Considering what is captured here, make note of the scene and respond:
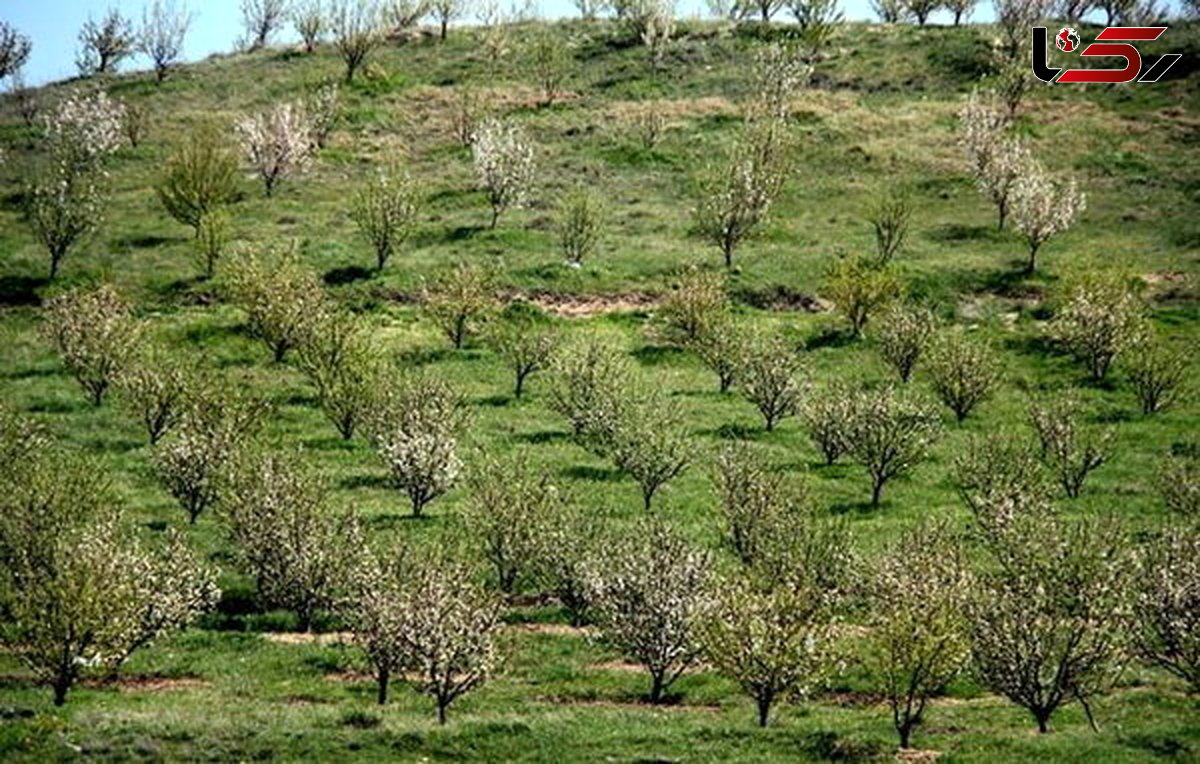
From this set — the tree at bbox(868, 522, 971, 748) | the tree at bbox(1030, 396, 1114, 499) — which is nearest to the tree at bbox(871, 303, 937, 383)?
the tree at bbox(1030, 396, 1114, 499)

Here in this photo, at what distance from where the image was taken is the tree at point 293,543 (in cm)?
4109

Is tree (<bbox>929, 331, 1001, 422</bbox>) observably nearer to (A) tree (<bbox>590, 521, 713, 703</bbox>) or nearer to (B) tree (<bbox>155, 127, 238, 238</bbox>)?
(A) tree (<bbox>590, 521, 713, 703</bbox>)

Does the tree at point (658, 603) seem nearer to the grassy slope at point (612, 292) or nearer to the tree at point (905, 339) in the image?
the grassy slope at point (612, 292)

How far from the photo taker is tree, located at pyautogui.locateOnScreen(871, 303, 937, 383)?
221 ft

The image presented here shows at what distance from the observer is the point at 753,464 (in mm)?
49812

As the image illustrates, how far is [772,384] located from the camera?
2419 inches

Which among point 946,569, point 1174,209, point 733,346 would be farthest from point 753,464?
point 1174,209

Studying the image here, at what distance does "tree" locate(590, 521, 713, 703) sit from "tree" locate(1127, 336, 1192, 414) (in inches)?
1397

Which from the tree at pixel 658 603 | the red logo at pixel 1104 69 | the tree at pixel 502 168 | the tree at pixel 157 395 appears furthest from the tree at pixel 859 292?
the red logo at pixel 1104 69

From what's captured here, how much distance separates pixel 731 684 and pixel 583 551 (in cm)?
755

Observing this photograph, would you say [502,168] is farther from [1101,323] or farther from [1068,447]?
[1068,447]

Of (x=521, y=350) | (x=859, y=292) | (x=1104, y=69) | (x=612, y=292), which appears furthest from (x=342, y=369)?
(x=1104, y=69)

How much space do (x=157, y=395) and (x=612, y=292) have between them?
32641 mm

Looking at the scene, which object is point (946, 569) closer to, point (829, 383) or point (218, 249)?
point (829, 383)
